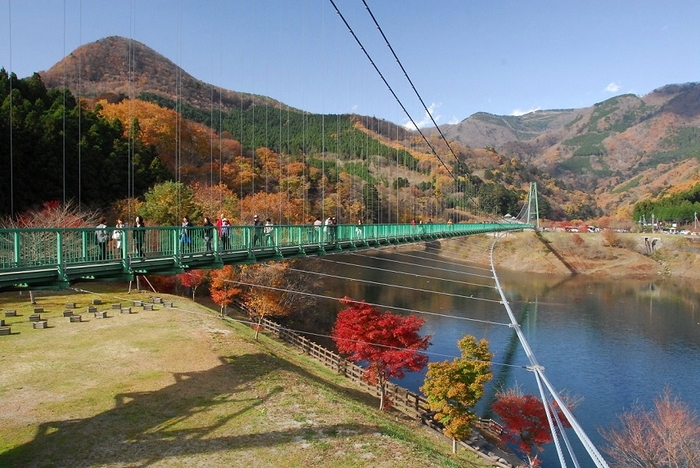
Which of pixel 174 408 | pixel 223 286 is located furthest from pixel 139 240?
pixel 223 286

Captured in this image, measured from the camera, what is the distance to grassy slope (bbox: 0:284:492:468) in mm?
8336

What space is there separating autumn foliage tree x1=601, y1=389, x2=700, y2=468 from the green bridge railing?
10.2 metres

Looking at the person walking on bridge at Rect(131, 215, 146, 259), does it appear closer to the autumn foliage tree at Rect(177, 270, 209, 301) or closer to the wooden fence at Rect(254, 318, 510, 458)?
the wooden fence at Rect(254, 318, 510, 458)

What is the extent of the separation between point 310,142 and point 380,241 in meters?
66.4

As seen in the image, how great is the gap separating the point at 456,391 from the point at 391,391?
3064mm

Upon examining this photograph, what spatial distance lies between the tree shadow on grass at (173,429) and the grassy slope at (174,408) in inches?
0.8

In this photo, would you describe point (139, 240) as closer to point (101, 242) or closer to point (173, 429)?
point (101, 242)

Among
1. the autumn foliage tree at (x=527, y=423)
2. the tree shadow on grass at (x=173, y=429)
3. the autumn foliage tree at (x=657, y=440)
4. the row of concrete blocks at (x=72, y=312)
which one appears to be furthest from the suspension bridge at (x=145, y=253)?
the row of concrete blocks at (x=72, y=312)

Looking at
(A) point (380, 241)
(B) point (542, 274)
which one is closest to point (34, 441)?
(A) point (380, 241)

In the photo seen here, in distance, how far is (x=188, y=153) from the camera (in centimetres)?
4094

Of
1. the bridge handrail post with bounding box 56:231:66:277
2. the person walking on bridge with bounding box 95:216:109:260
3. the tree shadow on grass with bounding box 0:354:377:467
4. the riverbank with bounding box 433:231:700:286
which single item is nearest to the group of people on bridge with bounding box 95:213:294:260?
the person walking on bridge with bounding box 95:216:109:260

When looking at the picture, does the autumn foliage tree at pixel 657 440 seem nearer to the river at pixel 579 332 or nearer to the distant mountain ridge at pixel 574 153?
the river at pixel 579 332

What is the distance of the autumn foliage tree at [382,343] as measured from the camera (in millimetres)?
14914

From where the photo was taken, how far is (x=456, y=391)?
1272cm
